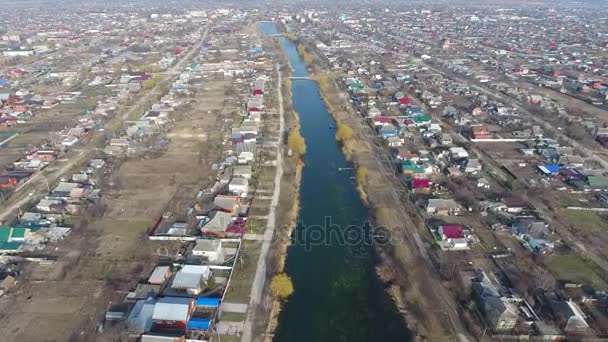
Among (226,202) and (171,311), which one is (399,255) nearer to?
(226,202)

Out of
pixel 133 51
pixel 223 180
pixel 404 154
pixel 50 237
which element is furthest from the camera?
pixel 133 51

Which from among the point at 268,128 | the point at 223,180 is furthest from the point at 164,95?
the point at 223,180

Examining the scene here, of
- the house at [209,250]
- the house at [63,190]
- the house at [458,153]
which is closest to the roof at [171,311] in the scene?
the house at [209,250]

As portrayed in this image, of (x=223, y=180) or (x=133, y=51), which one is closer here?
(x=223, y=180)

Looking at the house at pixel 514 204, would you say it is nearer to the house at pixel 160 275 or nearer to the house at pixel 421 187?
the house at pixel 421 187

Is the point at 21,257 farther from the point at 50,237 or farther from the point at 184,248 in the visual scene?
the point at 184,248

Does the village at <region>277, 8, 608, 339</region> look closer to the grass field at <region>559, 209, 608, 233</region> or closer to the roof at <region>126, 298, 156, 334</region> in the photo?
the grass field at <region>559, 209, 608, 233</region>
